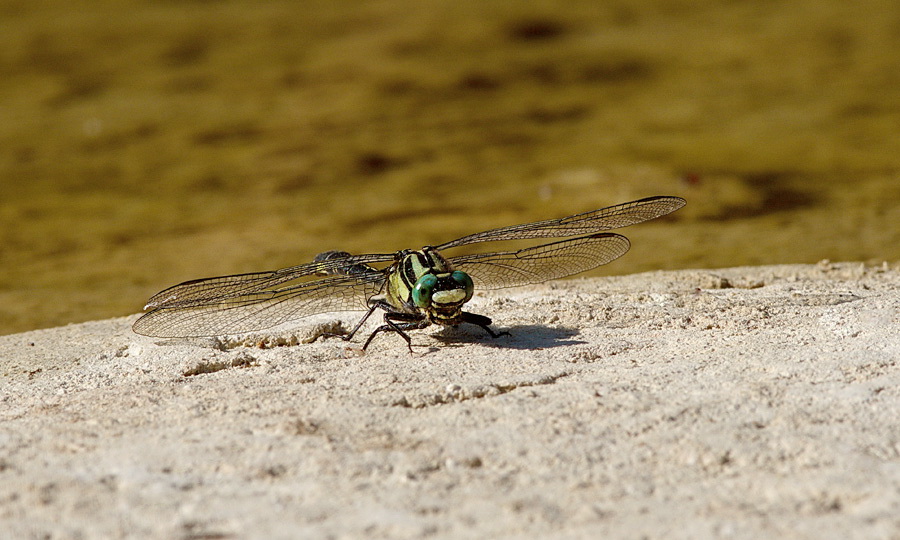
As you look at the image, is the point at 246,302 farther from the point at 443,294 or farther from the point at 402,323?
the point at 443,294

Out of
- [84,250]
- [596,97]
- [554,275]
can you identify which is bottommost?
[554,275]

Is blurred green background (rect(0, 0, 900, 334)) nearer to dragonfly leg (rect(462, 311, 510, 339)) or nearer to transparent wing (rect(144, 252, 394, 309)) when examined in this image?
transparent wing (rect(144, 252, 394, 309))

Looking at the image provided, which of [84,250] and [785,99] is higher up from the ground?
[785,99]

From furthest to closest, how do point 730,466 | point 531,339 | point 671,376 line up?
point 531,339, point 671,376, point 730,466

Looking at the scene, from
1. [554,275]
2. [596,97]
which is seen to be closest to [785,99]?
[596,97]

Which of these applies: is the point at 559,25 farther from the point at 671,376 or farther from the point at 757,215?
the point at 671,376

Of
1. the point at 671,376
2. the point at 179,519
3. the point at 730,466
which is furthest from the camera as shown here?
the point at 671,376

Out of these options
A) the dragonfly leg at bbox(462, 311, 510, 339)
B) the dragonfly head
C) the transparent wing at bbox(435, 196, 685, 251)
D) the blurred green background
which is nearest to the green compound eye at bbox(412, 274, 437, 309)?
the dragonfly head

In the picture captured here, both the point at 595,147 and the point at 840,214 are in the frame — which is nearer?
the point at 840,214

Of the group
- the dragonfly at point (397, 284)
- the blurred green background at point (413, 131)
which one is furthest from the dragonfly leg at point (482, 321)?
the blurred green background at point (413, 131)
